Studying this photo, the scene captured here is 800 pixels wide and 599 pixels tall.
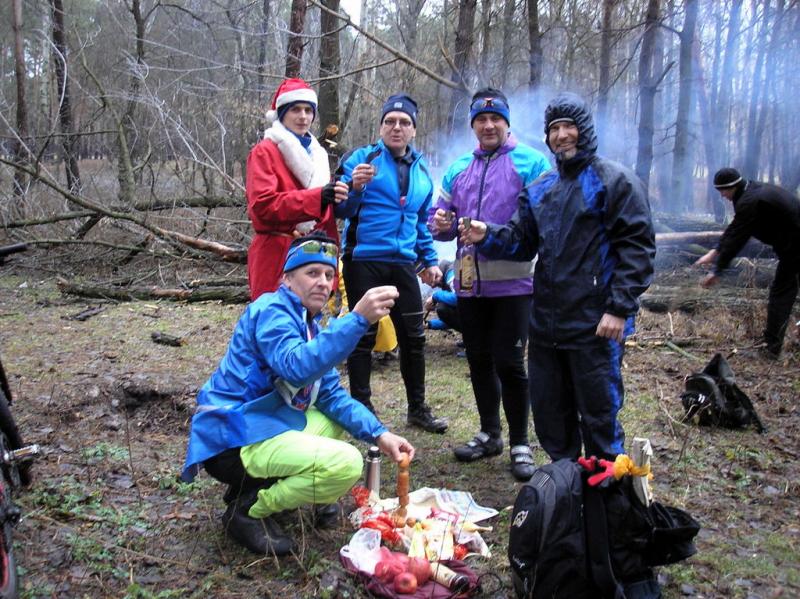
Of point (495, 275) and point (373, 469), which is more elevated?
point (495, 275)

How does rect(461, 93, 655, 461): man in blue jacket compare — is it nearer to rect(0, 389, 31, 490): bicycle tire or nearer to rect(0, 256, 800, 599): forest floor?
rect(0, 256, 800, 599): forest floor

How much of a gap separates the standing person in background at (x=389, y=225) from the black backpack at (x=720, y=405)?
1.91 metres

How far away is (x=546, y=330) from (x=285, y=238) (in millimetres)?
1605

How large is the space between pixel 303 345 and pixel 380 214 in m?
1.64

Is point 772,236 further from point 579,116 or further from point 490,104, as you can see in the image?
point 579,116

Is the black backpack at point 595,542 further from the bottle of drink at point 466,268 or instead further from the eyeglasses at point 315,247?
the bottle of drink at point 466,268

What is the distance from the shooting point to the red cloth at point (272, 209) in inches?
148

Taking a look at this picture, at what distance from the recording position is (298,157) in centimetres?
396

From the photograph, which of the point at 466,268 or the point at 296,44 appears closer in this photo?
the point at 466,268

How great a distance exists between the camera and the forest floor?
2.65 metres

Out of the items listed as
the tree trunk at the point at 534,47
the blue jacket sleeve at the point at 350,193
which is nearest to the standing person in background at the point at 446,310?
the blue jacket sleeve at the point at 350,193

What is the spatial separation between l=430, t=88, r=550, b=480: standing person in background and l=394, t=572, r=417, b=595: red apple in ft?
4.32

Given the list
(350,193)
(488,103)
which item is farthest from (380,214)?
(488,103)

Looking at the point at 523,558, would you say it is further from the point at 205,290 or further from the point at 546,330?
the point at 205,290
